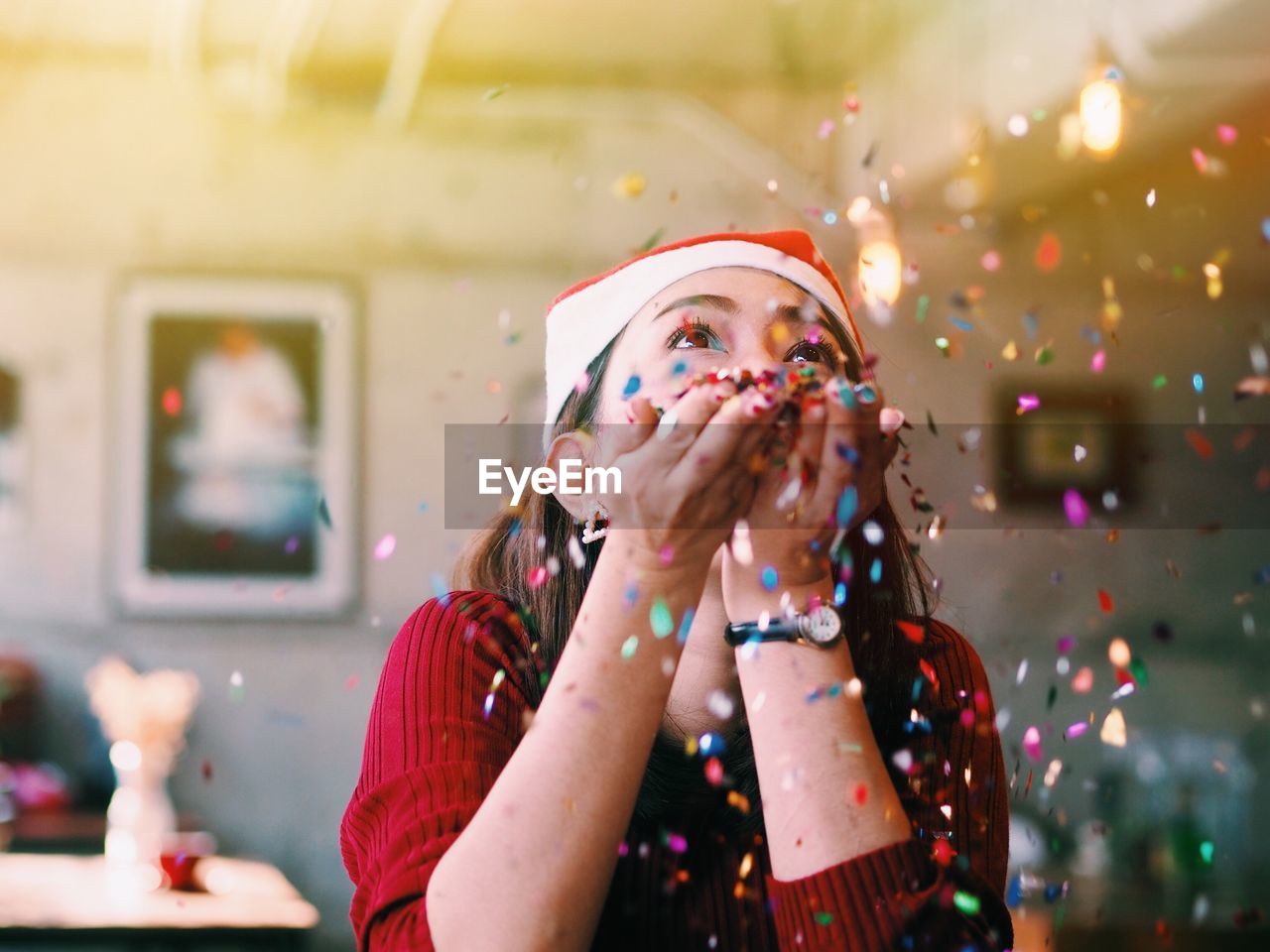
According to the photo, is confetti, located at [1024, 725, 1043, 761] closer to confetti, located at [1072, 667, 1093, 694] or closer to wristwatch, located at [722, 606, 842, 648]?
confetti, located at [1072, 667, 1093, 694]

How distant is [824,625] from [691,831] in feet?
0.79

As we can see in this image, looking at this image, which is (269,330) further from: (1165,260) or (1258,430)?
(1258,430)

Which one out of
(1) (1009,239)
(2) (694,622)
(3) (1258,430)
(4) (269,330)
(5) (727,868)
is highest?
(1) (1009,239)

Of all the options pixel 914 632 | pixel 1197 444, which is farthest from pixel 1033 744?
pixel 1197 444

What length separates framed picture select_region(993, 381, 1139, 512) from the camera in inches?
147

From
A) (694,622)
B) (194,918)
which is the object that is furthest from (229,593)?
(694,622)

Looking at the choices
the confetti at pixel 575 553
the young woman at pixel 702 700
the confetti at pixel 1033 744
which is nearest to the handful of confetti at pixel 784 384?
the young woman at pixel 702 700

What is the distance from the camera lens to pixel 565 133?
362cm

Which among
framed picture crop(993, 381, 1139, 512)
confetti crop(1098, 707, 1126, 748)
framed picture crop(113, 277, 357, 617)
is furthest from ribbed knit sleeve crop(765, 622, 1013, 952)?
framed picture crop(993, 381, 1139, 512)

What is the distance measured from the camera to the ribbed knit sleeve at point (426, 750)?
A: 2.59 feet

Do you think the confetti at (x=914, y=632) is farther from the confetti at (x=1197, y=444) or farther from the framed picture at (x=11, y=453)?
the framed picture at (x=11, y=453)

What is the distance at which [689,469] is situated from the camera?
2.63 ft

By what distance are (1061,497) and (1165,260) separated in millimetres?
809

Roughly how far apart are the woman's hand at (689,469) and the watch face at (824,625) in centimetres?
9
